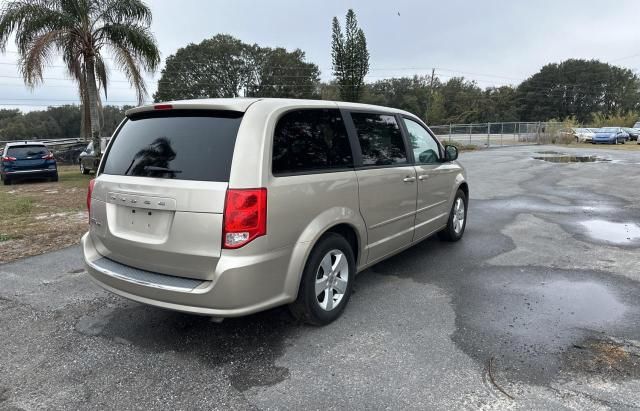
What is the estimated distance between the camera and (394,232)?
14.6 feet

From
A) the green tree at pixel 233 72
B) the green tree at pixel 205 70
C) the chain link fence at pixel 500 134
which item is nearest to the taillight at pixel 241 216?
the chain link fence at pixel 500 134

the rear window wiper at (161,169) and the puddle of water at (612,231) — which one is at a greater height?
the rear window wiper at (161,169)

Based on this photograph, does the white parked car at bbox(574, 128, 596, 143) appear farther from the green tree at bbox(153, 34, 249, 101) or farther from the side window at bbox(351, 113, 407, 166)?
the green tree at bbox(153, 34, 249, 101)

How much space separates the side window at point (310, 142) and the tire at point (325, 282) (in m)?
0.60

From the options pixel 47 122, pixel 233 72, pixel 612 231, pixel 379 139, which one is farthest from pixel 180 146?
pixel 233 72

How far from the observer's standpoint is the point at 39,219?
27.6 ft

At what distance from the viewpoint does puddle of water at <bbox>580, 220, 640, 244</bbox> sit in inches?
250

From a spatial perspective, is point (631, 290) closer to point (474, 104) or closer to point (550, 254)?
point (550, 254)

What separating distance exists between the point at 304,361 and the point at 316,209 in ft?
3.53

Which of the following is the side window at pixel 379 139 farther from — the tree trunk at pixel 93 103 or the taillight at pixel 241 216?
the tree trunk at pixel 93 103

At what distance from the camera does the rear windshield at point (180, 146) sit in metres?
3.06

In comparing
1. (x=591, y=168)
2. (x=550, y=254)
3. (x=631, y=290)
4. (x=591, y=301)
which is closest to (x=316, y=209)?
(x=591, y=301)

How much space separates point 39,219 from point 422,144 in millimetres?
7169

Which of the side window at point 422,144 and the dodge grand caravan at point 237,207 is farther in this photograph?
the side window at point 422,144
